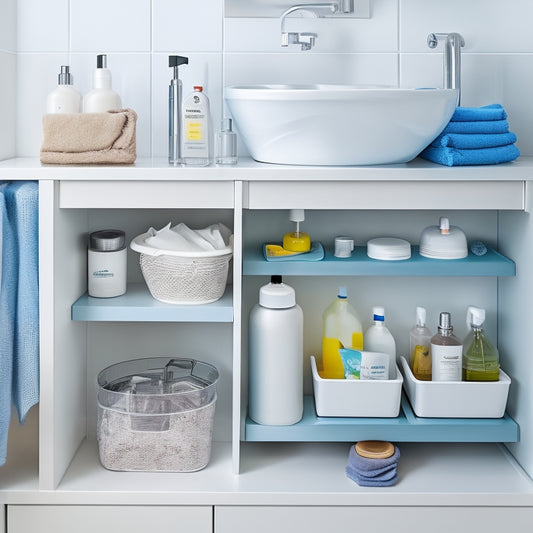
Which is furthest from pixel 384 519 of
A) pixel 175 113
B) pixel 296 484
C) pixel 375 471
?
pixel 175 113

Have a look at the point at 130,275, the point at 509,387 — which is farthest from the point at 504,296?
the point at 130,275

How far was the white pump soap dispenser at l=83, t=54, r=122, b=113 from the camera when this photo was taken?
190cm

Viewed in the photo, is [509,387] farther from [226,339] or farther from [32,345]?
[32,345]

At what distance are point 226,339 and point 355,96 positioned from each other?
2.60 feet

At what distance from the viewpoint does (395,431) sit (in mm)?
1864

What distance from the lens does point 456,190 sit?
5.75ft

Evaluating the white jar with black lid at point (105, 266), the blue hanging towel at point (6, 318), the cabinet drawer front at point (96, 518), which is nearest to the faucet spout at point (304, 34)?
the white jar with black lid at point (105, 266)

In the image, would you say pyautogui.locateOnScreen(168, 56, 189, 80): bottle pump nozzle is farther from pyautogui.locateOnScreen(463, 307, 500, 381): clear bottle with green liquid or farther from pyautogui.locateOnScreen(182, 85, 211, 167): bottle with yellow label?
pyautogui.locateOnScreen(463, 307, 500, 381): clear bottle with green liquid

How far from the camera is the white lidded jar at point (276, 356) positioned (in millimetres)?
1849

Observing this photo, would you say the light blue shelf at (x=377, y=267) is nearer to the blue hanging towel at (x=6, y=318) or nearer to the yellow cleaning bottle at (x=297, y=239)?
the yellow cleaning bottle at (x=297, y=239)

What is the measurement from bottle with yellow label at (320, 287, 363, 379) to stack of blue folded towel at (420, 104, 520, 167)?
430 mm

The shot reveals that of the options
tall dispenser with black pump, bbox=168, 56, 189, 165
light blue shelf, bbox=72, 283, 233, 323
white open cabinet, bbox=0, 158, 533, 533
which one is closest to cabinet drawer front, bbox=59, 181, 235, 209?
white open cabinet, bbox=0, 158, 533, 533

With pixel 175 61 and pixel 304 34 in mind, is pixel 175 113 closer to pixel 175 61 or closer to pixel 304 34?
pixel 175 61

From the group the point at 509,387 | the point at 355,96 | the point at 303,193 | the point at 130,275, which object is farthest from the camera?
the point at 130,275
